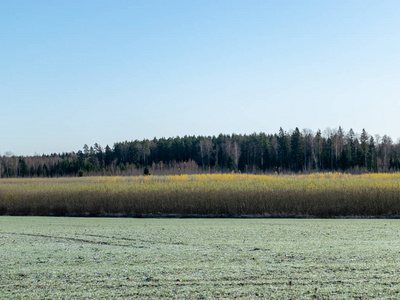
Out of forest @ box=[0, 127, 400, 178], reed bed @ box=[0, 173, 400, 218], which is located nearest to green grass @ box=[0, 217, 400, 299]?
reed bed @ box=[0, 173, 400, 218]

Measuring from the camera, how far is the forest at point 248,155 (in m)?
63.0

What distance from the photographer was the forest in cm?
6300

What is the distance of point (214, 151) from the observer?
78312 mm

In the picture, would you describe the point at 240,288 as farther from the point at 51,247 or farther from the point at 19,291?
the point at 51,247

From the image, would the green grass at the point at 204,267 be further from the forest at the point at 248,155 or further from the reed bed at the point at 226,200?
the forest at the point at 248,155

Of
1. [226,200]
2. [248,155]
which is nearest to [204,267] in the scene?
[226,200]

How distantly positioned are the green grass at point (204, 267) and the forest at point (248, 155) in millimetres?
49296

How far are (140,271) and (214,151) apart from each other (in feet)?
239

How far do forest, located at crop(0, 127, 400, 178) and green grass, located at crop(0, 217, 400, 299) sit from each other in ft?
162

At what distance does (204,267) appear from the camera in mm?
5652

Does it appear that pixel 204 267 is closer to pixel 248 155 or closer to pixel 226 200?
pixel 226 200

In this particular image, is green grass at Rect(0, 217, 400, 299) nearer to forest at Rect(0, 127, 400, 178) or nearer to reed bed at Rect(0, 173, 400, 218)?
reed bed at Rect(0, 173, 400, 218)

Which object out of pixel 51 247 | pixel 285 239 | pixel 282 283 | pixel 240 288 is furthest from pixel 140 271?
pixel 285 239

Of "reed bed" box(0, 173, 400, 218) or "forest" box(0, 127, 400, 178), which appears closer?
"reed bed" box(0, 173, 400, 218)
